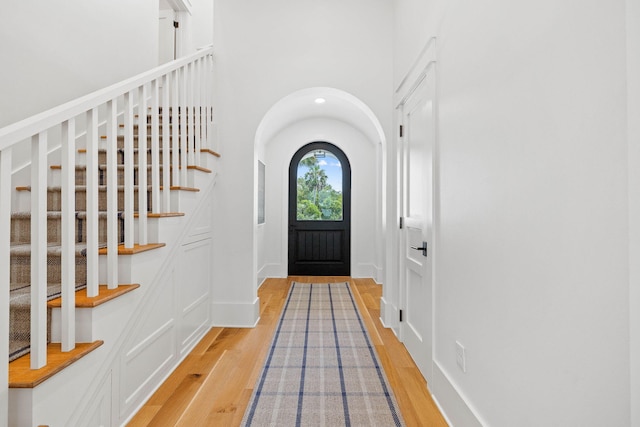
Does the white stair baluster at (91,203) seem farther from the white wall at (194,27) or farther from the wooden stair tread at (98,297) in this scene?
the white wall at (194,27)

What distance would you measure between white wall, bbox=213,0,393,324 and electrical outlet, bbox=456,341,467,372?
1962 mm

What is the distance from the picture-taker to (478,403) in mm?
1467

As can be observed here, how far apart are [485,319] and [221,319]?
2389 millimetres

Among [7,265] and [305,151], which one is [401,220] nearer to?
[7,265]

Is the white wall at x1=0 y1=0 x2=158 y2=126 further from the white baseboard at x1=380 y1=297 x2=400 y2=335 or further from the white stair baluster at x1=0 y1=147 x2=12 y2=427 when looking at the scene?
the white baseboard at x1=380 y1=297 x2=400 y2=335

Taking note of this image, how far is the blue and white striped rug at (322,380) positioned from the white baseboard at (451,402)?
24 centimetres

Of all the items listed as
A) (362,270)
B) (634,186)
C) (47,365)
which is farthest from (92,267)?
(362,270)

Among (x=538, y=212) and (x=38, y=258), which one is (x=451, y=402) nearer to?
(x=538, y=212)

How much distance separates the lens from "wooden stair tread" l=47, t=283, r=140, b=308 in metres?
1.40

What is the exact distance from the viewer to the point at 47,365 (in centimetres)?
121

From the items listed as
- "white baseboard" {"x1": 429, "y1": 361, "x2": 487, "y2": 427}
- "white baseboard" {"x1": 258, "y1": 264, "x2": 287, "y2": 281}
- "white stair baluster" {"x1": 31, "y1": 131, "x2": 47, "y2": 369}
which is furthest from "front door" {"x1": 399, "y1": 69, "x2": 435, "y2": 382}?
"white baseboard" {"x1": 258, "y1": 264, "x2": 287, "y2": 281}

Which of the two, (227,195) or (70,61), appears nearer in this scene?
(70,61)

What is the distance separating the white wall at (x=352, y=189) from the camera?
5.66 m

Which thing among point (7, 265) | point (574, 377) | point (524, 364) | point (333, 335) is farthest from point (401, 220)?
point (7, 265)
